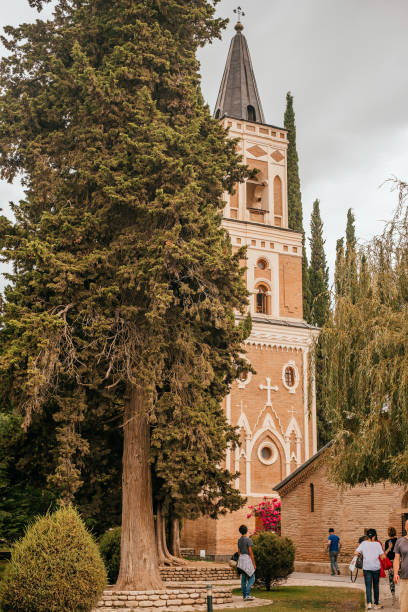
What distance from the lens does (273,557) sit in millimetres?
18391

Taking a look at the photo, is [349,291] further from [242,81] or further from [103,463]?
[242,81]

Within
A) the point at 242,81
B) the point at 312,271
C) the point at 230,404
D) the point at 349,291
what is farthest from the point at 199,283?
the point at 312,271

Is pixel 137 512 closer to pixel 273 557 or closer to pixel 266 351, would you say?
pixel 273 557

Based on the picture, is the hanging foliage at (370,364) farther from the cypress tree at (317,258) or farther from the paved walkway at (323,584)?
the cypress tree at (317,258)

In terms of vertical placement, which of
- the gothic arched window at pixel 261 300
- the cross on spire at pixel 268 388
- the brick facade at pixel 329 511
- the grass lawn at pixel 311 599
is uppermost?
the gothic arched window at pixel 261 300

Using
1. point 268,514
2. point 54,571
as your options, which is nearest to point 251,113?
point 268,514

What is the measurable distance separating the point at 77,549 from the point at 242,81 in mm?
32154

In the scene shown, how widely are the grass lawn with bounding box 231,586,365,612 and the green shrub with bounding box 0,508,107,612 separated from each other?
14.8ft

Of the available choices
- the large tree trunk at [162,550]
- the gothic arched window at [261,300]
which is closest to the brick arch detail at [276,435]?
the gothic arched window at [261,300]

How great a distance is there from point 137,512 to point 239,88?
94.3ft

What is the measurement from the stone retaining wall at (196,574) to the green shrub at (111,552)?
154 centimetres

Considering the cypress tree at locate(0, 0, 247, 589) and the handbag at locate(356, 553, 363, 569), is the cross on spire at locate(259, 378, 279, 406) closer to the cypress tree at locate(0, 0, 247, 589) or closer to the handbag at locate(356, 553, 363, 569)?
the cypress tree at locate(0, 0, 247, 589)

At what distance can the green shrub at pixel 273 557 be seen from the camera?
18.4m

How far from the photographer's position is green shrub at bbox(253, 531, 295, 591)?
1838 cm
